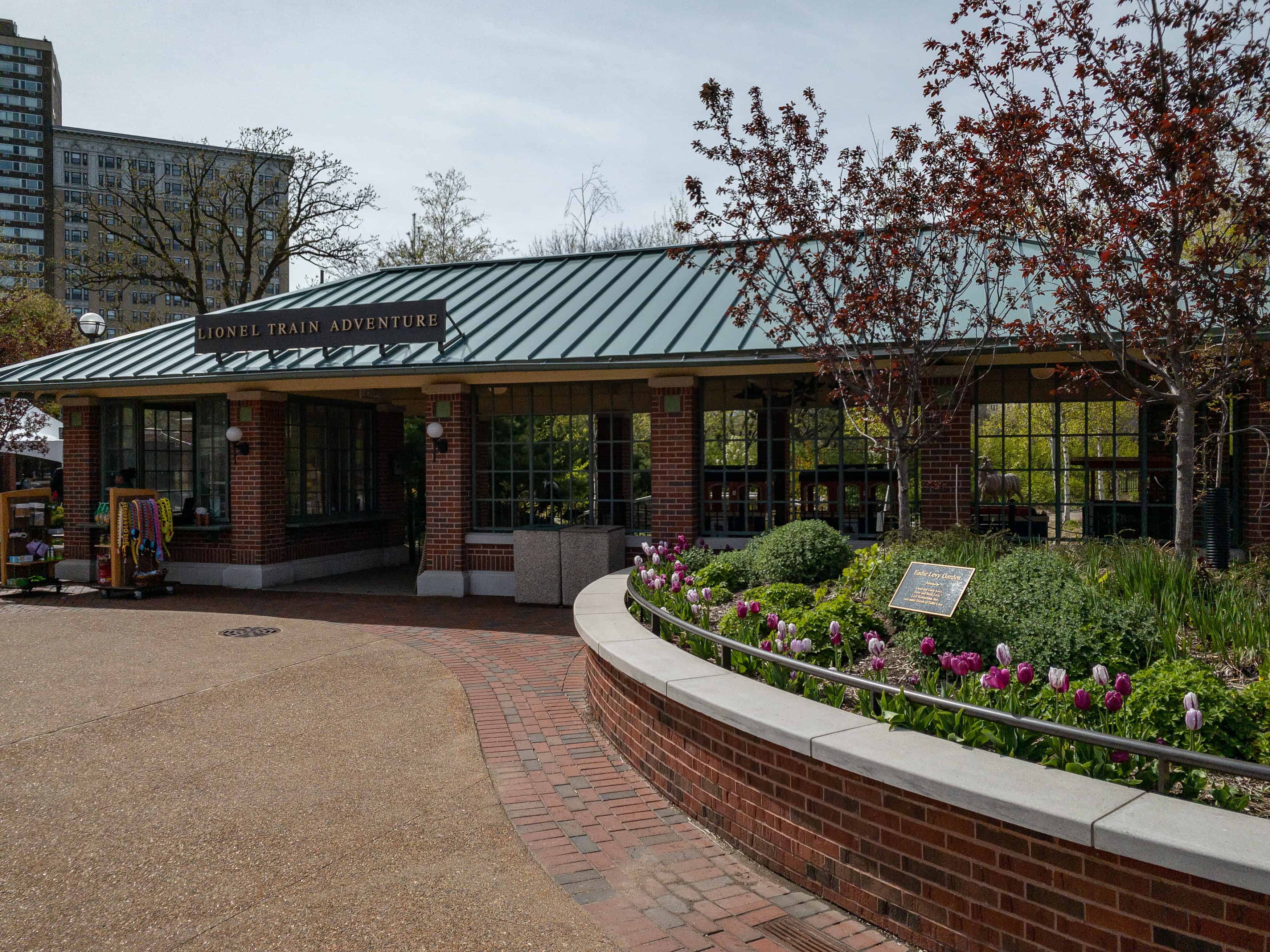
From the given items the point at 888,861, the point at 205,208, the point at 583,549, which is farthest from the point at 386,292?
the point at 205,208

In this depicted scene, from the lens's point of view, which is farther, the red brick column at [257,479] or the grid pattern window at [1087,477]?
the red brick column at [257,479]

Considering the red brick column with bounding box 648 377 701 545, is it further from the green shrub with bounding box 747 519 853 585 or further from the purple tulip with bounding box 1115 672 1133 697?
the purple tulip with bounding box 1115 672 1133 697

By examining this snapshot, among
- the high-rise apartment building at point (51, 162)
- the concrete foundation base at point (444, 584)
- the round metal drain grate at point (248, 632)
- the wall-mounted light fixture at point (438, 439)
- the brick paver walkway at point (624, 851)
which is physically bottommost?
the brick paver walkway at point (624, 851)

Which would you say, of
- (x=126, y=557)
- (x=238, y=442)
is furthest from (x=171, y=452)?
(x=126, y=557)

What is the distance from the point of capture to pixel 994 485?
11.3 meters

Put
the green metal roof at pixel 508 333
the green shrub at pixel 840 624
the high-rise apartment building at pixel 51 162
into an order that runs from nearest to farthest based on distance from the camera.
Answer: the green shrub at pixel 840 624, the green metal roof at pixel 508 333, the high-rise apartment building at pixel 51 162

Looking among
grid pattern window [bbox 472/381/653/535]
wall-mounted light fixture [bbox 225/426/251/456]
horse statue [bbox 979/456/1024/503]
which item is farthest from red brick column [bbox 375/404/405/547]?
horse statue [bbox 979/456/1024/503]

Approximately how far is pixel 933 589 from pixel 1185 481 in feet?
8.14

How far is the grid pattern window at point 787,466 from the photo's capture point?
11.4 metres

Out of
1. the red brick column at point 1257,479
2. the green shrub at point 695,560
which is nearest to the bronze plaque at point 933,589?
the green shrub at point 695,560

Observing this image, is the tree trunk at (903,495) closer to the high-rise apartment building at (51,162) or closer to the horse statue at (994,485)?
the horse statue at (994,485)

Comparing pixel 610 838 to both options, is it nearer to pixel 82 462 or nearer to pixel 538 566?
pixel 538 566

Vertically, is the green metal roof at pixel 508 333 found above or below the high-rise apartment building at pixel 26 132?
below

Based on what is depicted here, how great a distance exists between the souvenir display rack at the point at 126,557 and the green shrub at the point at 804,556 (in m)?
9.68
